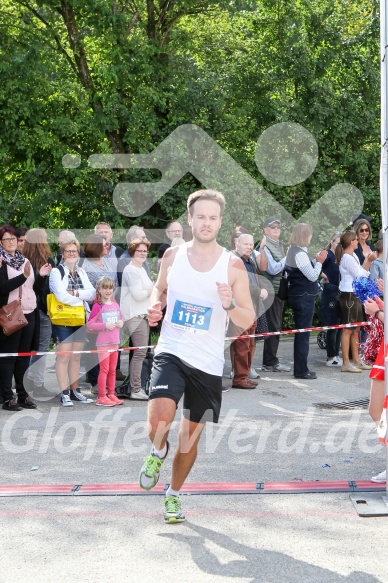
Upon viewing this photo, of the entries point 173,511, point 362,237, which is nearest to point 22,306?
point 173,511

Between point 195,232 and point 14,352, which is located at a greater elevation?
point 195,232

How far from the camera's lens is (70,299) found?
10.1 metres

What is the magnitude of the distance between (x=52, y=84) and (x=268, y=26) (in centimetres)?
542

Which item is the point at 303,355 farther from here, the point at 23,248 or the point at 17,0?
the point at 17,0

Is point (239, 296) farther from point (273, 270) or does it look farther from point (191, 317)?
point (273, 270)

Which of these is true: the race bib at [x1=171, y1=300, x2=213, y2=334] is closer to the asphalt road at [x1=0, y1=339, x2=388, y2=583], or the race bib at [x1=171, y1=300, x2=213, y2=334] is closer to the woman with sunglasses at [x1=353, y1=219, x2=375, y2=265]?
the asphalt road at [x1=0, y1=339, x2=388, y2=583]

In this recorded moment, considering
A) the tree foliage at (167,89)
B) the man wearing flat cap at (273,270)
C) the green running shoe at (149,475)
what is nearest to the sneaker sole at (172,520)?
the green running shoe at (149,475)

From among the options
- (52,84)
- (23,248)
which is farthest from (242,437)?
(52,84)

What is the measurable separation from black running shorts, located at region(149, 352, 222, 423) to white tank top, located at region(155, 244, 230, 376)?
5cm

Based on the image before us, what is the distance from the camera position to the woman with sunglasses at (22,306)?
9.69 m

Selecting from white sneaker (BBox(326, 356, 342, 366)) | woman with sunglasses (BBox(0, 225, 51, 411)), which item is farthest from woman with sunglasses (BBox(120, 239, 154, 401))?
white sneaker (BBox(326, 356, 342, 366))

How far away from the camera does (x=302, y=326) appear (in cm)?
1203

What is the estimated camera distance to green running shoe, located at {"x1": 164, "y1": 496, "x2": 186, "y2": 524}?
18.9ft

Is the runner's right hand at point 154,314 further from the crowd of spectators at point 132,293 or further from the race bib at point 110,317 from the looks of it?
the race bib at point 110,317
